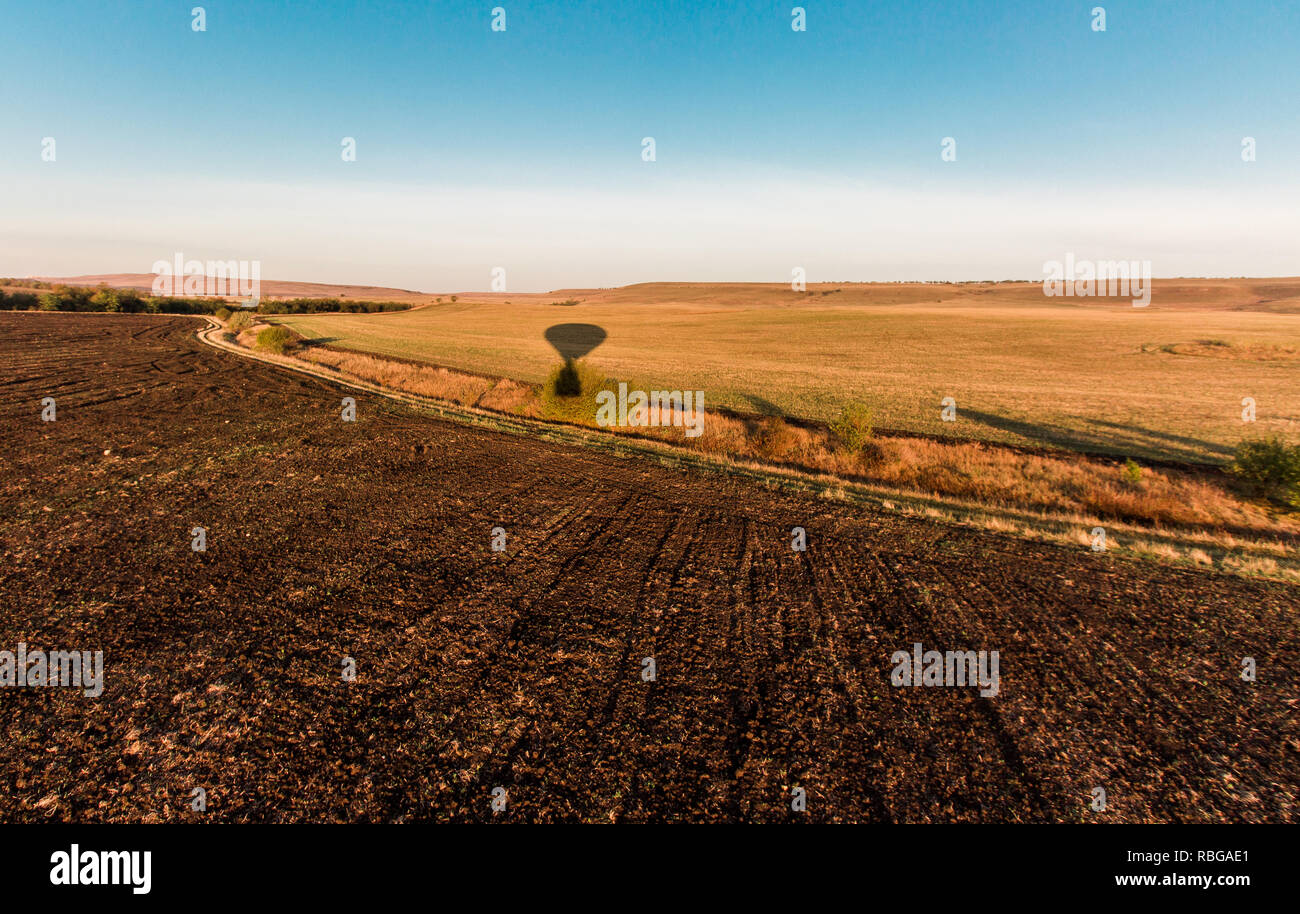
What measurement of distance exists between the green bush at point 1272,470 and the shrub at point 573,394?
18.1 m

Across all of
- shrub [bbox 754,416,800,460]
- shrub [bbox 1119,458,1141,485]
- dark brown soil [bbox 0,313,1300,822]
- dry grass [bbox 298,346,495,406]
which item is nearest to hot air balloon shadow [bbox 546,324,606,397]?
dry grass [bbox 298,346,495,406]

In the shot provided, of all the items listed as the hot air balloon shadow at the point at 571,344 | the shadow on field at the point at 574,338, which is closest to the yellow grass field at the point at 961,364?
the shadow on field at the point at 574,338

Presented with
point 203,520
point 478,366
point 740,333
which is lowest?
point 203,520

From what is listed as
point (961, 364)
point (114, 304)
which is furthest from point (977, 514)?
point (114, 304)

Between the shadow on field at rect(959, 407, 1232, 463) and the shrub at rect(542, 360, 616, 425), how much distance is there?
15.9m

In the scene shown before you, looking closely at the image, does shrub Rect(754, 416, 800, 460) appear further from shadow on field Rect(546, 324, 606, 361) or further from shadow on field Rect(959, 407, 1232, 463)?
shadow on field Rect(546, 324, 606, 361)

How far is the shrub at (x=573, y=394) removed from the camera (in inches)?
750

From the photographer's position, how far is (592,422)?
19.1 metres

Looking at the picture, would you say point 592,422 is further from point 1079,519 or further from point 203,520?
point 1079,519

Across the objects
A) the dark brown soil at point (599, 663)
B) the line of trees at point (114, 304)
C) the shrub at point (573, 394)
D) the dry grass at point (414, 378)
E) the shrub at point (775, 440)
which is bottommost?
the dark brown soil at point (599, 663)

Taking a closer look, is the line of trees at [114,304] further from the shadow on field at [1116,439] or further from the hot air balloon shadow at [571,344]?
the shadow on field at [1116,439]

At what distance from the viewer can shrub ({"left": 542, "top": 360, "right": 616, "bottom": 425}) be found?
19047 mm
